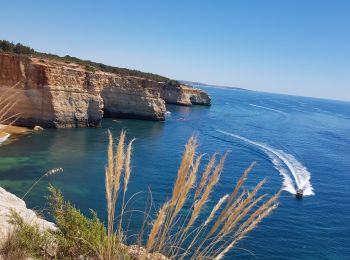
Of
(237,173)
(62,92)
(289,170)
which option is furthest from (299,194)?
(62,92)

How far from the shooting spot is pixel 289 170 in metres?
30.4

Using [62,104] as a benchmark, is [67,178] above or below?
below

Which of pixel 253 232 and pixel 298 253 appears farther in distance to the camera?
pixel 253 232

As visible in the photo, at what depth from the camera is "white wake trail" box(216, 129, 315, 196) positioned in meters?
25.9

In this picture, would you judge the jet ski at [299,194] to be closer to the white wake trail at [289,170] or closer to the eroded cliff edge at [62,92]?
the white wake trail at [289,170]

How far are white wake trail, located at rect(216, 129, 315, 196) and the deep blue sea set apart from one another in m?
0.09

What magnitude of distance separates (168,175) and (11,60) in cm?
1894

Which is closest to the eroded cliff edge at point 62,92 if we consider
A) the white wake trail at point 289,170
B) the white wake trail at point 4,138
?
the white wake trail at point 4,138

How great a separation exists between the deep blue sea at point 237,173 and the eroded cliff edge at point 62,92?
1.88 metres

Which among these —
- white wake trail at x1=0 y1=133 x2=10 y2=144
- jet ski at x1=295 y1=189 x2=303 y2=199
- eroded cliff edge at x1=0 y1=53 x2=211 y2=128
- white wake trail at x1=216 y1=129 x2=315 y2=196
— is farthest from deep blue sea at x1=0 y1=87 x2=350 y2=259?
eroded cliff edge at x1=0 y1=53 x2=211 y2=128

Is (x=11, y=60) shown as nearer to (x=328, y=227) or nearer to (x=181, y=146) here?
(x=181, y=146)

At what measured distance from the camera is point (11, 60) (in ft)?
109

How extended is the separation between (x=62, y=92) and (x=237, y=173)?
63.4ft

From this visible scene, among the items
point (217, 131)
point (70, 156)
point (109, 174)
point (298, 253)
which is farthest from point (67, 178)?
point (217, 131)
